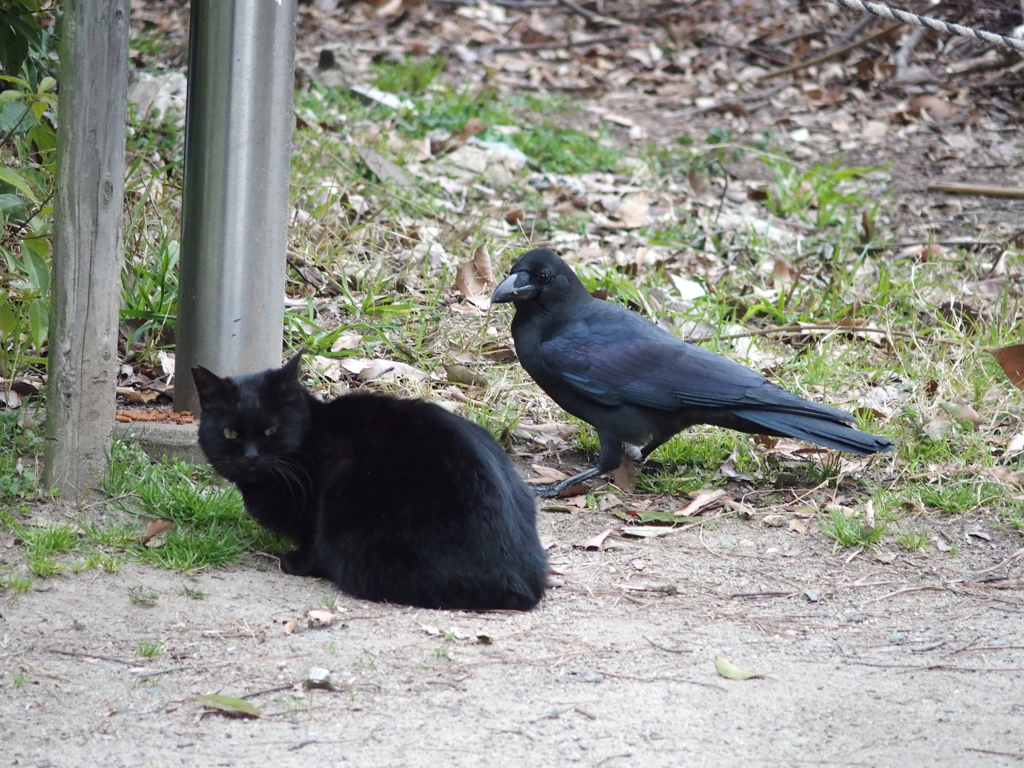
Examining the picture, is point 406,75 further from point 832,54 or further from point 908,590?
point 908,590

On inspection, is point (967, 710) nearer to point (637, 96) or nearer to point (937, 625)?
point (937, 625)

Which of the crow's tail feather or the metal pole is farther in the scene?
the crow's tail feather

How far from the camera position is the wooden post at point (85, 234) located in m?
3.39

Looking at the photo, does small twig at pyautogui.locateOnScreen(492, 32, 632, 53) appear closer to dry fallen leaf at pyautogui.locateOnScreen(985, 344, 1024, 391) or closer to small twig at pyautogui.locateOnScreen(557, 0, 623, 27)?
small twig at pyautogui.locateOnScreen(557, 0, 623, 27)

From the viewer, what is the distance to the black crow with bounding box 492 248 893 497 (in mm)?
4230

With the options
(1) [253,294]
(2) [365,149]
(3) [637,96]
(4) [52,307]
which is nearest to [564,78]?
(3) [637,96]

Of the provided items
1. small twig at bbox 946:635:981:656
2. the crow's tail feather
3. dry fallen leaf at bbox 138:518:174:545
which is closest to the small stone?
dry fallen leaf at bbox 138:518:174:545

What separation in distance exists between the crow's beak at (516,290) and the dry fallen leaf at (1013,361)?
2.04 m

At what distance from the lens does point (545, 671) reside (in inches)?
110

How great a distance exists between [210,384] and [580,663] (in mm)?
A: 1440

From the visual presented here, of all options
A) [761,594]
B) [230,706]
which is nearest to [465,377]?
[761,594]

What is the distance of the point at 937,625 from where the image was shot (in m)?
3.31

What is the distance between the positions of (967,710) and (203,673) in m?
1.78

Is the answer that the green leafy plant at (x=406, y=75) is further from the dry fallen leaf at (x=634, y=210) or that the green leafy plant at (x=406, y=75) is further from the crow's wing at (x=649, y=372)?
the crow's wing at (x=649, y=372)
